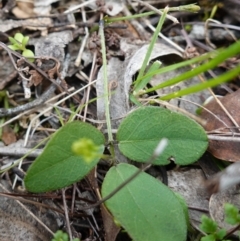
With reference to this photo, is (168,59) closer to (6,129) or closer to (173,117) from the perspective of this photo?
(173,117)

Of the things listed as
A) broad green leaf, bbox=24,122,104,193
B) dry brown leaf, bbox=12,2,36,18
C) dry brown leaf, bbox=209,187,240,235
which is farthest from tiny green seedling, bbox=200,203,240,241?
dry brown leaf, bbox=12,2,36,18

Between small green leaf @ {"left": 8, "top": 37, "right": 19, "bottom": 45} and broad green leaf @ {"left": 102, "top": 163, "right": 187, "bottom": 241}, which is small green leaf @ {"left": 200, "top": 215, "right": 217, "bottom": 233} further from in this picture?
small green leaf @ {"left": 8, "top": 37, "right": 19, "bottom": 45}

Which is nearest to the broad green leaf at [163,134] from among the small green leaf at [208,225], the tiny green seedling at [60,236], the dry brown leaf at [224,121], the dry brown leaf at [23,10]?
the dry brown leaf at [224,121]

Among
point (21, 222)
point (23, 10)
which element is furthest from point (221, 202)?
point (23, 10)

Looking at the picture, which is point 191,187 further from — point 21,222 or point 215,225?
point 21,222

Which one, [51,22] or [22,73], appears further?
[51,22]

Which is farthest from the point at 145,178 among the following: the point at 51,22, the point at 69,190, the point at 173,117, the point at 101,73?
the point at 51,22
